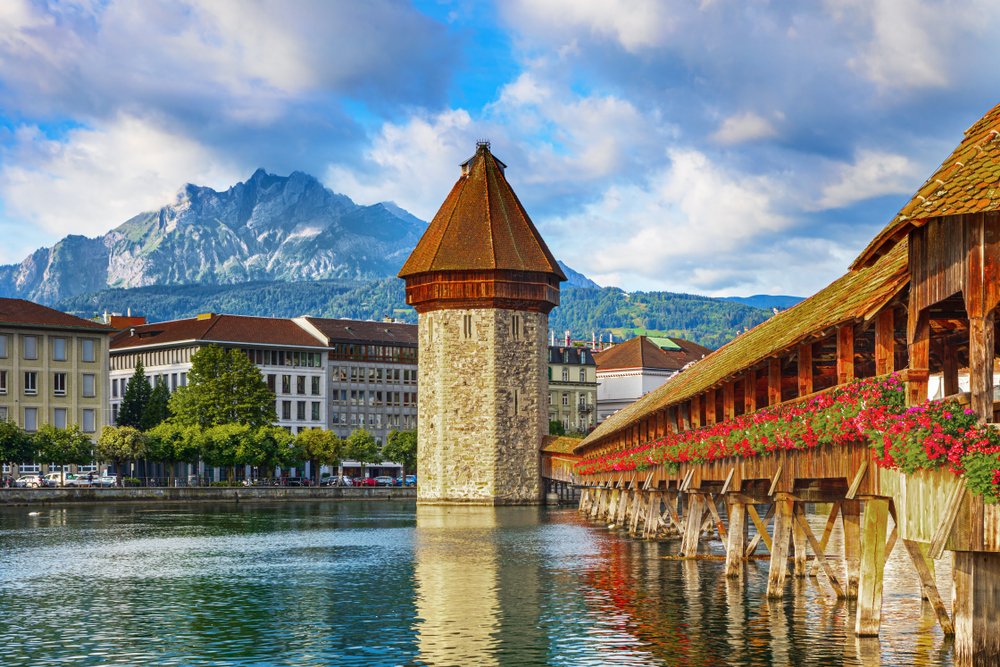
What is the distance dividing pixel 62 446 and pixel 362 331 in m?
56.4

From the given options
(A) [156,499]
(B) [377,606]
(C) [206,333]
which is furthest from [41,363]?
(B) [377,606]

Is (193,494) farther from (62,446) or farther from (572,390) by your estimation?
(572,390)

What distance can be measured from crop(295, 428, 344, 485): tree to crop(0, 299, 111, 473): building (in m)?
15.0

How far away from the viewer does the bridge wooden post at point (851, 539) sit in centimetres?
2741

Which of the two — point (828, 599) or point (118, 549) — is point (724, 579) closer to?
point (828, 599)

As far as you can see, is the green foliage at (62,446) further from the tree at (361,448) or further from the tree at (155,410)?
the tree at (361,448)

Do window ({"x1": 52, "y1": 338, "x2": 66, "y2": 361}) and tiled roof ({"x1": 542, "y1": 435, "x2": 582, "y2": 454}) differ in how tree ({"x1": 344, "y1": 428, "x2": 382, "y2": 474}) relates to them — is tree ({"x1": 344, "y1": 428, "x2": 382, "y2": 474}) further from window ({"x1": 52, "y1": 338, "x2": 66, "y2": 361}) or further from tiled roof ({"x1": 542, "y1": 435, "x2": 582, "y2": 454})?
tiled roof ({"x1": 542, "y1": 435, "x2": 582, "y2": 454})

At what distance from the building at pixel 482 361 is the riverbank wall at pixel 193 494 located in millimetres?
17564

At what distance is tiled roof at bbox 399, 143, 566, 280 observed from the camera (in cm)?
9100

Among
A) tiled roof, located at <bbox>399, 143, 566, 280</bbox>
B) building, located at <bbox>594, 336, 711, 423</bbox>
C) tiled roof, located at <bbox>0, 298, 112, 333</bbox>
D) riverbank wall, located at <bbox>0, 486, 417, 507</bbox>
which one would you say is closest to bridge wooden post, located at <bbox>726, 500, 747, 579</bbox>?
tiled roof, located at <bbox>399, 143, 566, 280</bbox>

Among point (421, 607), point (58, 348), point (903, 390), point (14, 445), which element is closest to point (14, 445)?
point (14, 445)

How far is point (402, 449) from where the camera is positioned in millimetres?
129875

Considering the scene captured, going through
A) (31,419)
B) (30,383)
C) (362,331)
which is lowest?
(31,419)

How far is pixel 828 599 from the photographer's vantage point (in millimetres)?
30594
